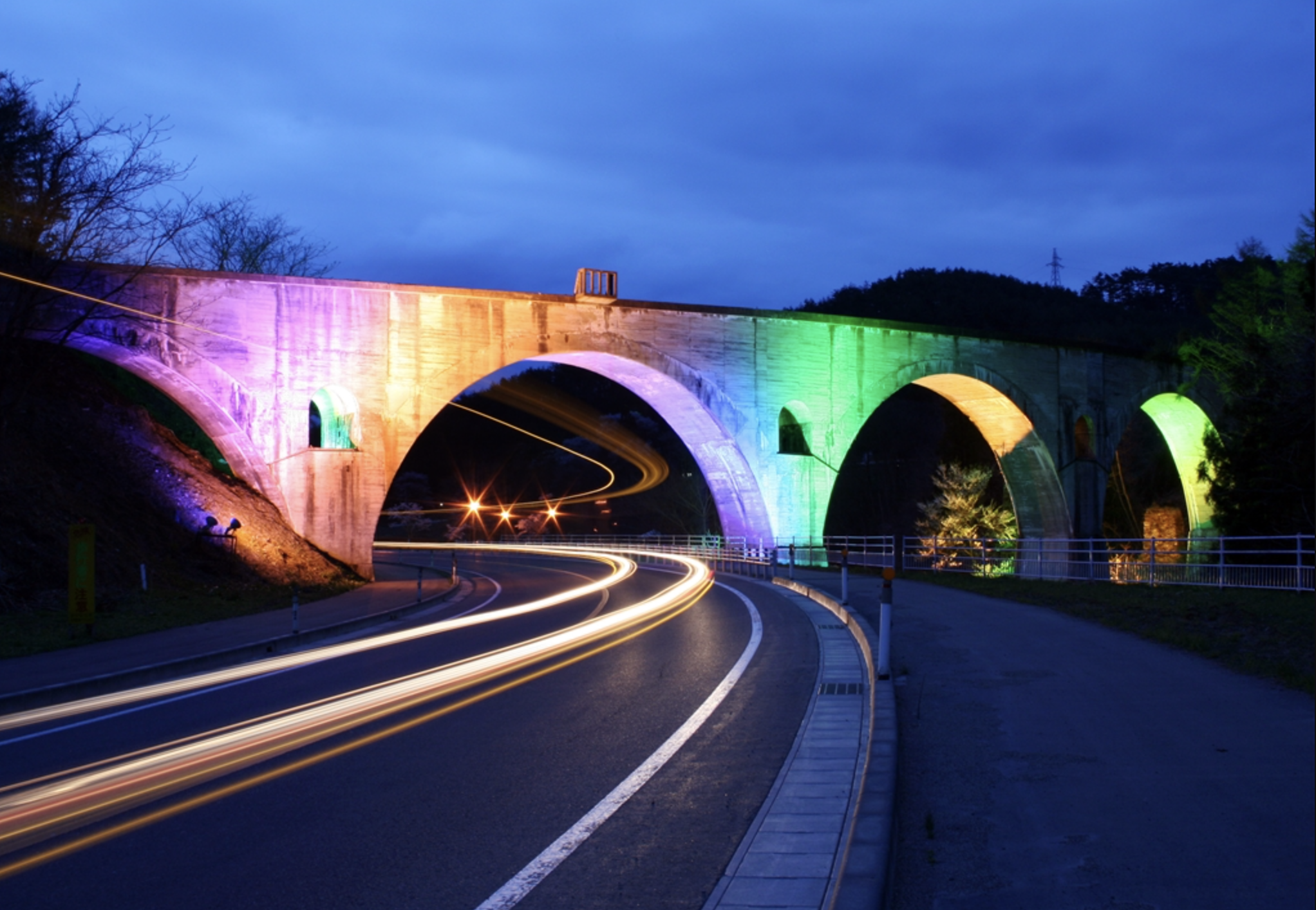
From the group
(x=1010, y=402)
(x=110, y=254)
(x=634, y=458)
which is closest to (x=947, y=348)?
(x=1010, y=402)

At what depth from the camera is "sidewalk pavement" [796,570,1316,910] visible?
4.41 m

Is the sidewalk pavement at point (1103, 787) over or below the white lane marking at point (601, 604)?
over

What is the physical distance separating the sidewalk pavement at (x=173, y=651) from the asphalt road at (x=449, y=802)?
1.39 m

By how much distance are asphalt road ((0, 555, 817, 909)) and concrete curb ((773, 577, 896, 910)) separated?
0.62 meters

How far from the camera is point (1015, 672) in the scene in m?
10.0

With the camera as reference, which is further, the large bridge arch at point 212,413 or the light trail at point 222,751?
the large bridge arch at point 212,413

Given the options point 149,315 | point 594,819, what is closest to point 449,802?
point 594,819

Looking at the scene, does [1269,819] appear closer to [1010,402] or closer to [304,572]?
[304,572]

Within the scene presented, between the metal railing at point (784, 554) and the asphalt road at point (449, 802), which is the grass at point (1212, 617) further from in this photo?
the metal railing at point (784, 554)

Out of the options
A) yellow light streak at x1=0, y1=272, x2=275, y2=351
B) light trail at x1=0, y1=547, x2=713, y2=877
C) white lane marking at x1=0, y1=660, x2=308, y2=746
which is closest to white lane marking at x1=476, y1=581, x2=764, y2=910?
light trail at x1=0, y1=547, x2=713, y2=877

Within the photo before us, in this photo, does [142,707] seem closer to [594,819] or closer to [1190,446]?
[594,819]

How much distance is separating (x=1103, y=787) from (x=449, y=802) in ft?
11.6

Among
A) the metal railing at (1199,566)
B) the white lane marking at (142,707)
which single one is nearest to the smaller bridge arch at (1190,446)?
the metal railing at (1199,566)

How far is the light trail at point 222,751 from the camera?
6.04 meters
